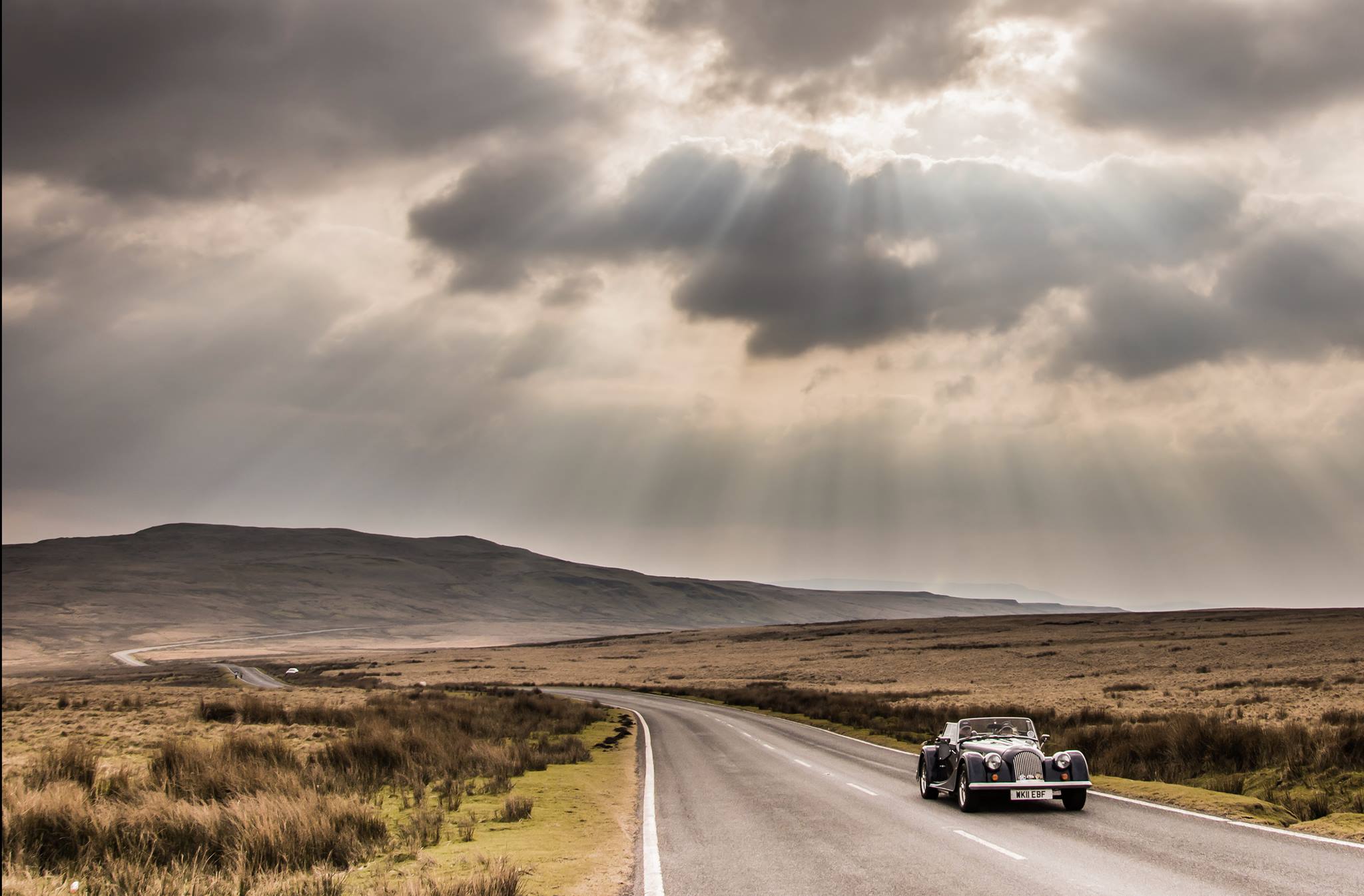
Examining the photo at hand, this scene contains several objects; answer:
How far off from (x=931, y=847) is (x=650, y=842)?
379 centimetres

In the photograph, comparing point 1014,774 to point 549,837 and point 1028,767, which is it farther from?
point 549,837

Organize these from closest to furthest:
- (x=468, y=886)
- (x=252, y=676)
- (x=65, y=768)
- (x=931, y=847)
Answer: (x=468, y=886)
(x=931, y=847)
(x=65, y=768)
(x=252, y=676)

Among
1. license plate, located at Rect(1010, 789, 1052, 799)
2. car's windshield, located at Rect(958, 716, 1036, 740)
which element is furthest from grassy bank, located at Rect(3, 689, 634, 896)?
license plate, located at Rect(1010, 789, 1052, 799)

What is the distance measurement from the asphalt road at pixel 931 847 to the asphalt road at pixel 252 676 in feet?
199

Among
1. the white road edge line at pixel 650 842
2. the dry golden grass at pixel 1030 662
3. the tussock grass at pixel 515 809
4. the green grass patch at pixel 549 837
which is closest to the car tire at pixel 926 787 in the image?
the white road edge line at pixel 650 842

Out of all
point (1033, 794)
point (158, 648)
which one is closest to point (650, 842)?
point (1033, 794)

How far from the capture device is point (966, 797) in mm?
15180

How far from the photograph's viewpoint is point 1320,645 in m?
68.9

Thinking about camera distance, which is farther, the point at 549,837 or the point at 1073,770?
the point at 1073,770

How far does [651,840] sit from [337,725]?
769 inches

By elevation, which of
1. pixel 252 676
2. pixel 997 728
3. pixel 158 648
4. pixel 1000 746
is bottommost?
pixel 158 648

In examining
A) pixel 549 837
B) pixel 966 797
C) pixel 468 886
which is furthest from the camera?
pixel 966 797

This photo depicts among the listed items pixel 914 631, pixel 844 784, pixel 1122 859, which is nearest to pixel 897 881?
pixel 1122 859

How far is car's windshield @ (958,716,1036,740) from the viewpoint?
16688 millimetres
